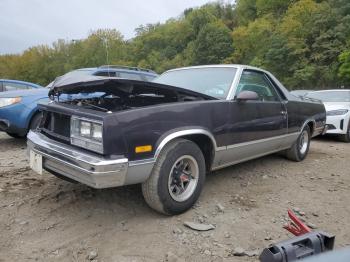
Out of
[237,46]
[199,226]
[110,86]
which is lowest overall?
[199,226]

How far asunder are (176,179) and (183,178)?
3.2 inches

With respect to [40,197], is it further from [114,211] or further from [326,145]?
[326,145]

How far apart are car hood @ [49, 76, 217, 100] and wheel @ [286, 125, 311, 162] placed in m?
2.35

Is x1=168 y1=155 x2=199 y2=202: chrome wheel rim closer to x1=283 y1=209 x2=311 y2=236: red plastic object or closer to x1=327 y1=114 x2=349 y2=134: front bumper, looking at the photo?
x1=283 y1=209 x2=311 y2=236: red plastic object

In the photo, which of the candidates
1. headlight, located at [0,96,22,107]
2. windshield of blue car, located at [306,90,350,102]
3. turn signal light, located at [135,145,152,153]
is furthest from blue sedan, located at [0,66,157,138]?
windshield of blue car, located at [306,90,350,102]

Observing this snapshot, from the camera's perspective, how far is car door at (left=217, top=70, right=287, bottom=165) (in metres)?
3.99

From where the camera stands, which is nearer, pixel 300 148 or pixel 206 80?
pixel 206 80

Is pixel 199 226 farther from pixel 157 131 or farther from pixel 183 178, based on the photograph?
pixel 157 131

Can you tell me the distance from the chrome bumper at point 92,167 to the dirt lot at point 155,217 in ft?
1.59

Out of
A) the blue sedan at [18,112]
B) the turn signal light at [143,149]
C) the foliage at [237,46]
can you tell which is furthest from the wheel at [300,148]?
the foliage at [237,46]

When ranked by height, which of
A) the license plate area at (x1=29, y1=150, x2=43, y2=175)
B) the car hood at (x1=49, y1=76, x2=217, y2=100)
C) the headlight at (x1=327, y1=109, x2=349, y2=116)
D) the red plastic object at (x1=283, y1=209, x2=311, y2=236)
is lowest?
the red plastic object at (x1=283, y1=209, x2=311, y2=236)

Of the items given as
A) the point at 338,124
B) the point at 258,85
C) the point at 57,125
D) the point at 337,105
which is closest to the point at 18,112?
the point at 57,125

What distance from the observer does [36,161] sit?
11.5 ft

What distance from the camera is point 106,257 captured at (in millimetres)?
2744
